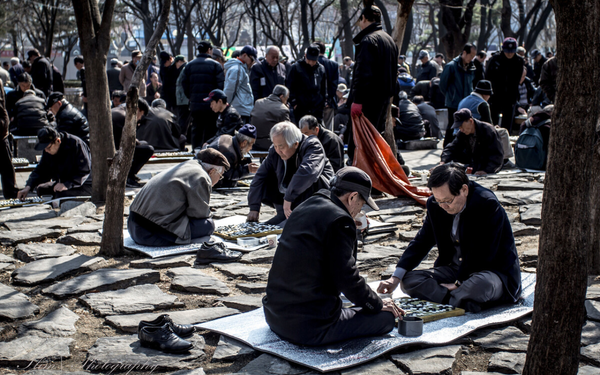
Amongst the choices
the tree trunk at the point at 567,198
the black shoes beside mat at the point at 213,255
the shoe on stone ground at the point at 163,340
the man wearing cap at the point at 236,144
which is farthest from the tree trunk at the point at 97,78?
the tree trunk at the point at 567,198

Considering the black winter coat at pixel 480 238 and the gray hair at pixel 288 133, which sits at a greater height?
the gray hair at pixel 288 133

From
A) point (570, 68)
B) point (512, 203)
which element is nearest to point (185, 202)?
point (512, 203)

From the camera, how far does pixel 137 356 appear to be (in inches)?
145

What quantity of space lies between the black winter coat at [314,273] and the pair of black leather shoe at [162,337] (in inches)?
22.2

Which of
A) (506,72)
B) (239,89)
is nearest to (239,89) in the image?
(239,89)

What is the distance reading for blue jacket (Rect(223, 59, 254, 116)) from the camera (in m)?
11.6

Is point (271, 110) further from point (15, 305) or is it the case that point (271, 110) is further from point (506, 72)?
point (15, 305)

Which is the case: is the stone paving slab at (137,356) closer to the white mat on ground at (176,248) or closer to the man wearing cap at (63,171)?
the white mat on ground at (176,248)

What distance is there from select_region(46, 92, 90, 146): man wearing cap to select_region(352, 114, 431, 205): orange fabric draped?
13.9 ft

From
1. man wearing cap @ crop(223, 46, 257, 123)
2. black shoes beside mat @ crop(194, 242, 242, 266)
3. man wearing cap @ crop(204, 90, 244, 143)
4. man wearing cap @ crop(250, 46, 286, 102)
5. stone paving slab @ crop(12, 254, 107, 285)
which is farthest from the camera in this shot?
man wearing cap @ crop(250, 46, 286, 102)

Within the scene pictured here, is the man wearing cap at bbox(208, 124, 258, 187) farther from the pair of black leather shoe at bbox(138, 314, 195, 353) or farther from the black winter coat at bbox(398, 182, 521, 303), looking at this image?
the pair of black leather shoe at bbox(138, 314, 195, 353)

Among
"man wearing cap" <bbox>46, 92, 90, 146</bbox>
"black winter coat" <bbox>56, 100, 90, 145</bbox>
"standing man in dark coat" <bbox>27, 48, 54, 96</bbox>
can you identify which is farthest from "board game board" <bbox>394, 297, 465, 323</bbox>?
"standing man in dark coat" <bbox>27, 48, 54, 96</bbox>

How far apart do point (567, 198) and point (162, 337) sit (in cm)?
235

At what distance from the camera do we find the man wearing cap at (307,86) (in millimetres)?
10867
